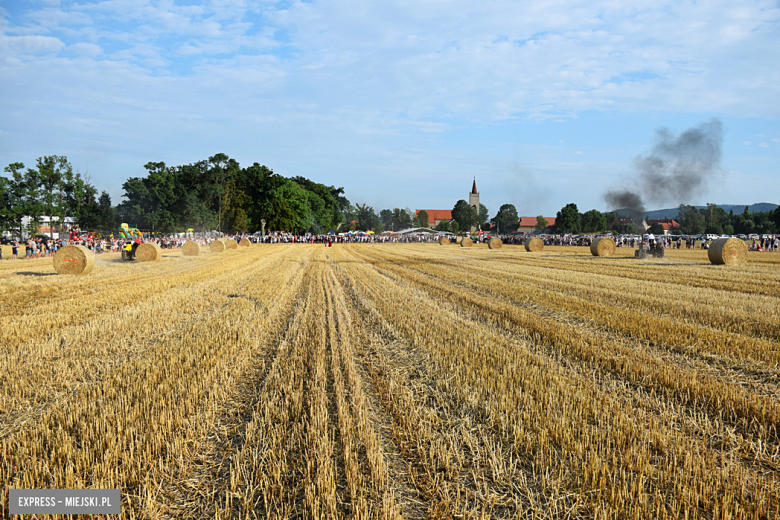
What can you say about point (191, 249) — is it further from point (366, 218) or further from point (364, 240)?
point (366, 218)

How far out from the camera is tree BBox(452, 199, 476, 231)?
153125 millimetres

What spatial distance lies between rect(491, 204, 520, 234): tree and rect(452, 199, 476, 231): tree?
23.7 meters

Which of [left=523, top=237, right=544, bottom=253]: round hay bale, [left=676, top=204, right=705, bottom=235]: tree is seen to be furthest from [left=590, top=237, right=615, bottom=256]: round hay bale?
[left=676, top=204, right=705, bottom=235]: tree

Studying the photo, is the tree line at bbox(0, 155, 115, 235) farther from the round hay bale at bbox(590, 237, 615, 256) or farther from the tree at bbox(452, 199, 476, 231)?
the tree at bbox(452, 199, 476, 231)

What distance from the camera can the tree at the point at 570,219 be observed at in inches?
5379

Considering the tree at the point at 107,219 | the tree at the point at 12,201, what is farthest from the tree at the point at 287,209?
the tree at the point at 12,201

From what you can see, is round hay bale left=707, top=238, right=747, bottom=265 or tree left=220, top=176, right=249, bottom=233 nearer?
round hay bale left=707, top=238, right=747, bottom=265

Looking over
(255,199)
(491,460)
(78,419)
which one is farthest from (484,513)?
(255,199)

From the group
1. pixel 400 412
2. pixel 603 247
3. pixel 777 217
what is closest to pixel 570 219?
pixel 777 217

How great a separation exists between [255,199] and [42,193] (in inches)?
1466

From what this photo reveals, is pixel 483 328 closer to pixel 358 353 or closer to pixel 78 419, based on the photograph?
pixel 358 353

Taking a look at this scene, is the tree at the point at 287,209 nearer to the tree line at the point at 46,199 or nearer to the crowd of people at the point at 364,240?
the crowd of people at the point at 364,240

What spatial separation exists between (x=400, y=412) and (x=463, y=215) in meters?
152

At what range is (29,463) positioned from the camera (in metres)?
3.65
